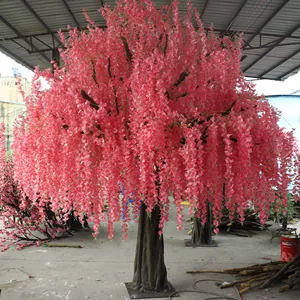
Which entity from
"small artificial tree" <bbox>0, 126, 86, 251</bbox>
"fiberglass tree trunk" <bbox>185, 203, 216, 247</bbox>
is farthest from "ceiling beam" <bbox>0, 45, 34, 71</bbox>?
"fiberglass tree trunk" <bbox>185, 203, 216, 247</bbox>

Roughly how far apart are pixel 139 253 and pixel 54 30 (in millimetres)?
8699

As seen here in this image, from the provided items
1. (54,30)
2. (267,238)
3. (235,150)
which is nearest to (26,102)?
(235,150)

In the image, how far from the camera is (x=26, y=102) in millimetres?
4535

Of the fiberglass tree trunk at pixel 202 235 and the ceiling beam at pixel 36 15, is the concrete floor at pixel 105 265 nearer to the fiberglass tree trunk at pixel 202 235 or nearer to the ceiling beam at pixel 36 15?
the fiberglass tree trunk at pixel 202 235

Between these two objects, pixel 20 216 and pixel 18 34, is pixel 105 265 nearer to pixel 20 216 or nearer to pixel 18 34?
pixel 20 216

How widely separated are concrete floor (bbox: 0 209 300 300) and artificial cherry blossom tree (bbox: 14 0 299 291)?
5.16ft

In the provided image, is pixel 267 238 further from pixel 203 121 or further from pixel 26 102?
pixel 26 102

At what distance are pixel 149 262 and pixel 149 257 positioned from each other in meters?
0.07

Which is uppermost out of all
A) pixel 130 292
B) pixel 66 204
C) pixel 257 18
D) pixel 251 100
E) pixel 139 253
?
pixel 257 18

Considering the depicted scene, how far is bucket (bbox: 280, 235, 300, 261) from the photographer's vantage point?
6441 mm

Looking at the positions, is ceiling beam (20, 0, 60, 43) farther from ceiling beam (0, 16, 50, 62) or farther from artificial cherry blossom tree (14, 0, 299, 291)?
artificial cherry blossom tree (14, 0, 299, 291)

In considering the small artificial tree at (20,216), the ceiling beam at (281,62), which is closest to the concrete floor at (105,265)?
the small artificial tree at (20,216)

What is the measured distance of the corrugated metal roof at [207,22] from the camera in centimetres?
963

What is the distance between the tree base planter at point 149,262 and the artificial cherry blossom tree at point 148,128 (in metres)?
0.93
